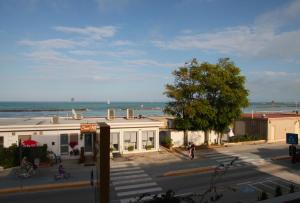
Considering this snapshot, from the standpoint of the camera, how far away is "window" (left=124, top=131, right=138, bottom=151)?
98.2 ft

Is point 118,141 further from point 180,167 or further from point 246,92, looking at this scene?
point 246,92

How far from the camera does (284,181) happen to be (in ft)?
65.9

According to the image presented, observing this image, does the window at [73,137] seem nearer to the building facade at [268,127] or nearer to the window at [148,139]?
the window at [148,139]

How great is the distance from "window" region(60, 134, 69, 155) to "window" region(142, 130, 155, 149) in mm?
7497

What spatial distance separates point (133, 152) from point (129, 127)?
2488 millimetres

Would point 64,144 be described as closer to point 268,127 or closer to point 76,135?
point 76,135

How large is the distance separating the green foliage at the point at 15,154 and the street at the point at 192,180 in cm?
607

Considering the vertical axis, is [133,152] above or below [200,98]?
below

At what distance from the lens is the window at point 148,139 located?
30734 millimetres

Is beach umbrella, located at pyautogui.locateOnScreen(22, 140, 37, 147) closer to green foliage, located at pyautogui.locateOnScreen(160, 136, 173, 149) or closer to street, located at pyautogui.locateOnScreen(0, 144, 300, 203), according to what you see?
street, located at pyautogui.locateOnScreen(0, 144, 300, 203)

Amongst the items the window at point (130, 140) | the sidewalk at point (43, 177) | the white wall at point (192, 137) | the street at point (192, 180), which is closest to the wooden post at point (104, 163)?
the street at point (192, 180)

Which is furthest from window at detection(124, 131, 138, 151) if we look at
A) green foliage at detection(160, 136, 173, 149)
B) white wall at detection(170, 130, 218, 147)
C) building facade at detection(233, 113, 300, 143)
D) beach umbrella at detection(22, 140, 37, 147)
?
building facade at detection(233, 113, 300, 143)

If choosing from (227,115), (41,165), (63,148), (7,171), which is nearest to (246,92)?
(227,115)

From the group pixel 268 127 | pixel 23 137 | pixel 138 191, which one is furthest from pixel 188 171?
pixel 268 127
